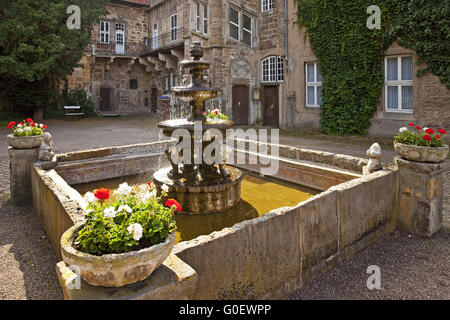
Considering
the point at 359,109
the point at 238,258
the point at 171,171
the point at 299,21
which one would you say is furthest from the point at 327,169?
the point at 299,21

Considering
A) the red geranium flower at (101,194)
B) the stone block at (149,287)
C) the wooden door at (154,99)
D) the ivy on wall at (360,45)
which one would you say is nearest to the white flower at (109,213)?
the red geranium flower at (101,194)

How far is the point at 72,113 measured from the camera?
2203 cm

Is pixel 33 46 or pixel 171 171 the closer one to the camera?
pixel 171 171

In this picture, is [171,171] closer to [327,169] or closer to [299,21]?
[327,169]

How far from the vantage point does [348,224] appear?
12.7 ft

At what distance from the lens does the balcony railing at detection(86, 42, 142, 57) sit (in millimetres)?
25000

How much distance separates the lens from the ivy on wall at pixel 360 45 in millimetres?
10969

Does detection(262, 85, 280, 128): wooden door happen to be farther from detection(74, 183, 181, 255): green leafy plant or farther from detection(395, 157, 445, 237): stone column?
detection(74, 183, 181, 255): green leafy plant

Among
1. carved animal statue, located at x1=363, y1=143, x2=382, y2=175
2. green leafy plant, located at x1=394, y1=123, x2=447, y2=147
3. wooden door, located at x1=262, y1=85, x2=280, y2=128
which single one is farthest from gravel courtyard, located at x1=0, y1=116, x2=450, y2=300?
wooden door, located at x1=262, y1=85, x2=280, y2=128

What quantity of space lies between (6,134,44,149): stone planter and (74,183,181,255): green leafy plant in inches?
160

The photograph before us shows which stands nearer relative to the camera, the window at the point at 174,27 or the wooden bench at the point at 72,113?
the wooden bench at the point at 72,113

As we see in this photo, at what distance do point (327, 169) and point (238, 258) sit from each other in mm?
3759

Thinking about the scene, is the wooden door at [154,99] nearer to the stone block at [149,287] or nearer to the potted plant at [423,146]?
the potted plant at [423,146]

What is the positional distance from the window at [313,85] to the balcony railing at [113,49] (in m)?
16.1
